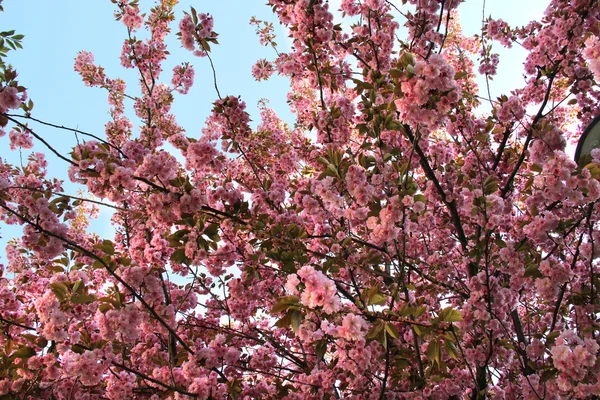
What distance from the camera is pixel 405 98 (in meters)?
2.50

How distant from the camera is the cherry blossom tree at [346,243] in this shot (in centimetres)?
268

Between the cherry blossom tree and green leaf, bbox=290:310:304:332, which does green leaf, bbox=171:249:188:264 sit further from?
green leaf, bbox=290:310:304:332

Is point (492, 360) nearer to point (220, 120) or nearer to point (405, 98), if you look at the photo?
point (405, 98)

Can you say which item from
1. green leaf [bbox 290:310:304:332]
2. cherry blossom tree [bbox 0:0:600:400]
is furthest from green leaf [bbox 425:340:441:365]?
green leaf [bbox 290:310:304:332]

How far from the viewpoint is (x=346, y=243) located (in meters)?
3.26

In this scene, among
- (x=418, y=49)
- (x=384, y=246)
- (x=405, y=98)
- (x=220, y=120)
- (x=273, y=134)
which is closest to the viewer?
(x=405, y=98)

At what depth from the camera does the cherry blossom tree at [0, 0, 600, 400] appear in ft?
8.80

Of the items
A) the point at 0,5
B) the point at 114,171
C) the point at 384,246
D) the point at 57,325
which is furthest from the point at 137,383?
the point at 0,5

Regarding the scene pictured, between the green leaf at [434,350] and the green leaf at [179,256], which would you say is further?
the green leaf at [179,256]

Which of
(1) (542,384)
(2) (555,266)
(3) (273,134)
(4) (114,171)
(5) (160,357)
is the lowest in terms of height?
(1) (542,384)

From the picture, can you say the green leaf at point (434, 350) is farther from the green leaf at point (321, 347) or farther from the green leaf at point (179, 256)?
the green leaf at point (179, 256)

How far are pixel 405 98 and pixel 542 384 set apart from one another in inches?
96.1

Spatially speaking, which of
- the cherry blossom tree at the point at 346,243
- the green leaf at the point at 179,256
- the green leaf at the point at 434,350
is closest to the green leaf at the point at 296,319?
the cherry blossom tree at the point at 346,243

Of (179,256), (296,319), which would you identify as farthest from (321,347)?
(179,256)
